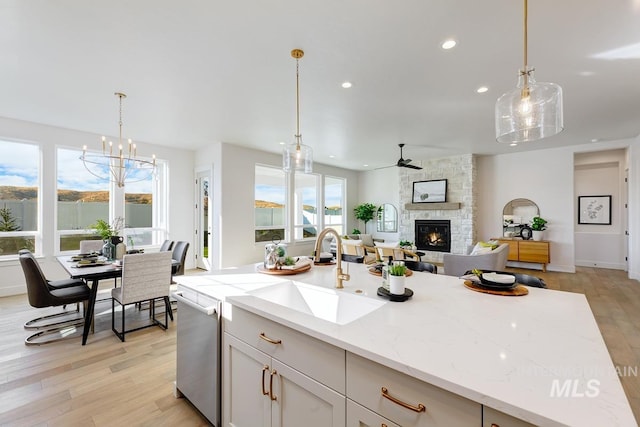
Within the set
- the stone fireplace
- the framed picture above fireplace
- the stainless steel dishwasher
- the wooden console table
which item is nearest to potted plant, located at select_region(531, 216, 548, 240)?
the wooden console table

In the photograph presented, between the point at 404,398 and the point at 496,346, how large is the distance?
39 cm

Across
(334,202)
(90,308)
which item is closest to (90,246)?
(90,308)

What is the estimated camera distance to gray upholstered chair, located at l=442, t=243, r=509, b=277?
13.6 feet

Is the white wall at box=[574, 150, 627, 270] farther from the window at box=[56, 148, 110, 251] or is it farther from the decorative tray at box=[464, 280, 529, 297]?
the window at box=[56, 148, 110, 251]

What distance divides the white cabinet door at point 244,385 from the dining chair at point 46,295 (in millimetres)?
2382

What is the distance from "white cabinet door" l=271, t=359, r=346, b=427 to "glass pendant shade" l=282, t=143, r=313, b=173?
1908 millimetres

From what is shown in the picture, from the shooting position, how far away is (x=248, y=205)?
238 inches

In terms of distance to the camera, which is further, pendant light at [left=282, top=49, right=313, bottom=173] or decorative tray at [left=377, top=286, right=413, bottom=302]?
pendant light at [left=282, top=49, right=313, bottom=173]

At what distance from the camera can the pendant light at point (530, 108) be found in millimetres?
1652

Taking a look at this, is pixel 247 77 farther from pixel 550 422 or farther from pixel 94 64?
pixel 550 422

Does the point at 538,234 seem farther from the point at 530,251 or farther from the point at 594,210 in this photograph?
the point at 594,210

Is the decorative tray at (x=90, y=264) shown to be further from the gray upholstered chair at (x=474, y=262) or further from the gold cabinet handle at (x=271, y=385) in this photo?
the gray upholstered chair at (x=474, y=262)

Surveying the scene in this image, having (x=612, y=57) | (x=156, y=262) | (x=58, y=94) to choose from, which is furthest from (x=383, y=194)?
(x=58, y=94)

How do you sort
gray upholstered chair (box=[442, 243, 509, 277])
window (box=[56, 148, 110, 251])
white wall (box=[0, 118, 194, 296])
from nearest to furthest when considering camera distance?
1. gray upholstered chair (box=[442, 243, 509, 277])
2. white wall (box=[0, 118, 194, 296])
3. window (box=[56, 148, 110, 251])
